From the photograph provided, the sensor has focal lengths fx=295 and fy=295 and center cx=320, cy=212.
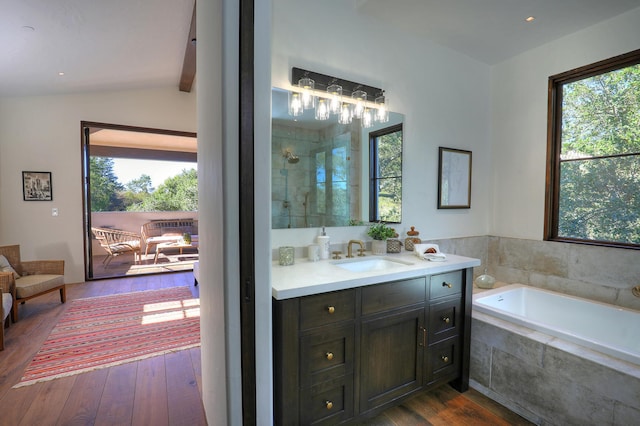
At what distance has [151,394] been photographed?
2041 mm

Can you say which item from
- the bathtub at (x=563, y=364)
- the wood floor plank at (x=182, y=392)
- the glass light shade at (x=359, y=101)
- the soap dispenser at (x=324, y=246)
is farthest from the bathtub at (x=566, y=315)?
the wood floor plank at (x=182, y=392)

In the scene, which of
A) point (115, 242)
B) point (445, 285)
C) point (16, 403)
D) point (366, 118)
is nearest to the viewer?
point (16, 403)

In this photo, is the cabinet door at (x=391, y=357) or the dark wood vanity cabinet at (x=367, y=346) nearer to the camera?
the dark wood vanity cabinet at (x=367, y=346)

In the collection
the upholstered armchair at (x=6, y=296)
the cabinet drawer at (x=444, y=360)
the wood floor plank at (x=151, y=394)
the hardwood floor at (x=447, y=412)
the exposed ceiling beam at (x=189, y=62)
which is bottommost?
the hardwood floor at (x=447, y=412)

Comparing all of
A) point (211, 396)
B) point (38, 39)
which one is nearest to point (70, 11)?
point (38, 39)

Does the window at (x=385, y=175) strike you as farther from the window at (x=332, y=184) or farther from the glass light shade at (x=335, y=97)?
the glass light shade at (x=335, y=97)

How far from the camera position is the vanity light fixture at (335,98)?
2.18 metres

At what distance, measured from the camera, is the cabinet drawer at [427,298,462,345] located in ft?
6.49

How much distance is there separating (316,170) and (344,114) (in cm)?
54

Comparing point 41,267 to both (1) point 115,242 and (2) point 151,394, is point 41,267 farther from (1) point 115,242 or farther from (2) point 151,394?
(2) point 151,394

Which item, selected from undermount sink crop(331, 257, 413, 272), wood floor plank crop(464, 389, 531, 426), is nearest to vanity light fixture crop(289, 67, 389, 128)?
undermount sink crop(331, 257, 413, 272)

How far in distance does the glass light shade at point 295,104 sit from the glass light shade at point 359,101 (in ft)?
1.60

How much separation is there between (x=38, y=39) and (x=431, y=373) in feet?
14.4

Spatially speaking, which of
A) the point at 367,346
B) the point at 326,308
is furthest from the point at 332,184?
the point at 367,346
